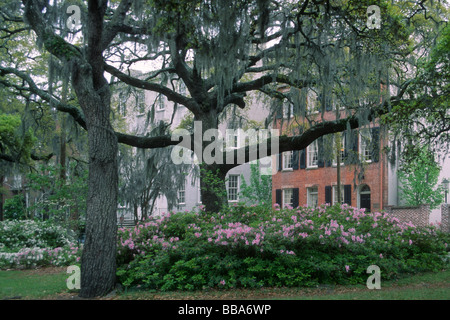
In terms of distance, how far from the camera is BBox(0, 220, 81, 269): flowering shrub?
13.1m

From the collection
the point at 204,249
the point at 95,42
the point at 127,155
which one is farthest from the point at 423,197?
the point at 95,42

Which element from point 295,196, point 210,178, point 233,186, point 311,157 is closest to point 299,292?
point 210,178

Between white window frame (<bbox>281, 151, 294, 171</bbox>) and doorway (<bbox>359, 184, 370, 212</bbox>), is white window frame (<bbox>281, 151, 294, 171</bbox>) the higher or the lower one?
the higher one

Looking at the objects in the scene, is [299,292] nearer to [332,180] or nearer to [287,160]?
[332,180]

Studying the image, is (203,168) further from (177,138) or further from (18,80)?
(18,80)

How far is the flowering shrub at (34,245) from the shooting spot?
43.0ft

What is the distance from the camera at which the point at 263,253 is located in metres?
8.80

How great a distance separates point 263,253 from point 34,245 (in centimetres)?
1027

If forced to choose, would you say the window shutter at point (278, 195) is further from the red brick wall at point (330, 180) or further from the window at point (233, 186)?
the window at point (233, 186)

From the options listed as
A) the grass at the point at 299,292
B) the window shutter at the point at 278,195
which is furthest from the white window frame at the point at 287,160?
the grass at the point at 299,292

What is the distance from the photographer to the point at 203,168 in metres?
13.6

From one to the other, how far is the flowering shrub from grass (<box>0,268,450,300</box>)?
3450 millimetres

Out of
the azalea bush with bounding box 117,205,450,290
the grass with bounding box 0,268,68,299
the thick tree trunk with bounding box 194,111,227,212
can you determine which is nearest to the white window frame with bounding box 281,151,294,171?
the thick tree trunk with bounding box 194,111,227,212

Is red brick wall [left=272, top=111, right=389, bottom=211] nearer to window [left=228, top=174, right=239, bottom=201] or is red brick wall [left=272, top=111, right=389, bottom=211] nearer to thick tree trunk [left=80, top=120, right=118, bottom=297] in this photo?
window [left=228, top=174, right=239, bottom=201]
